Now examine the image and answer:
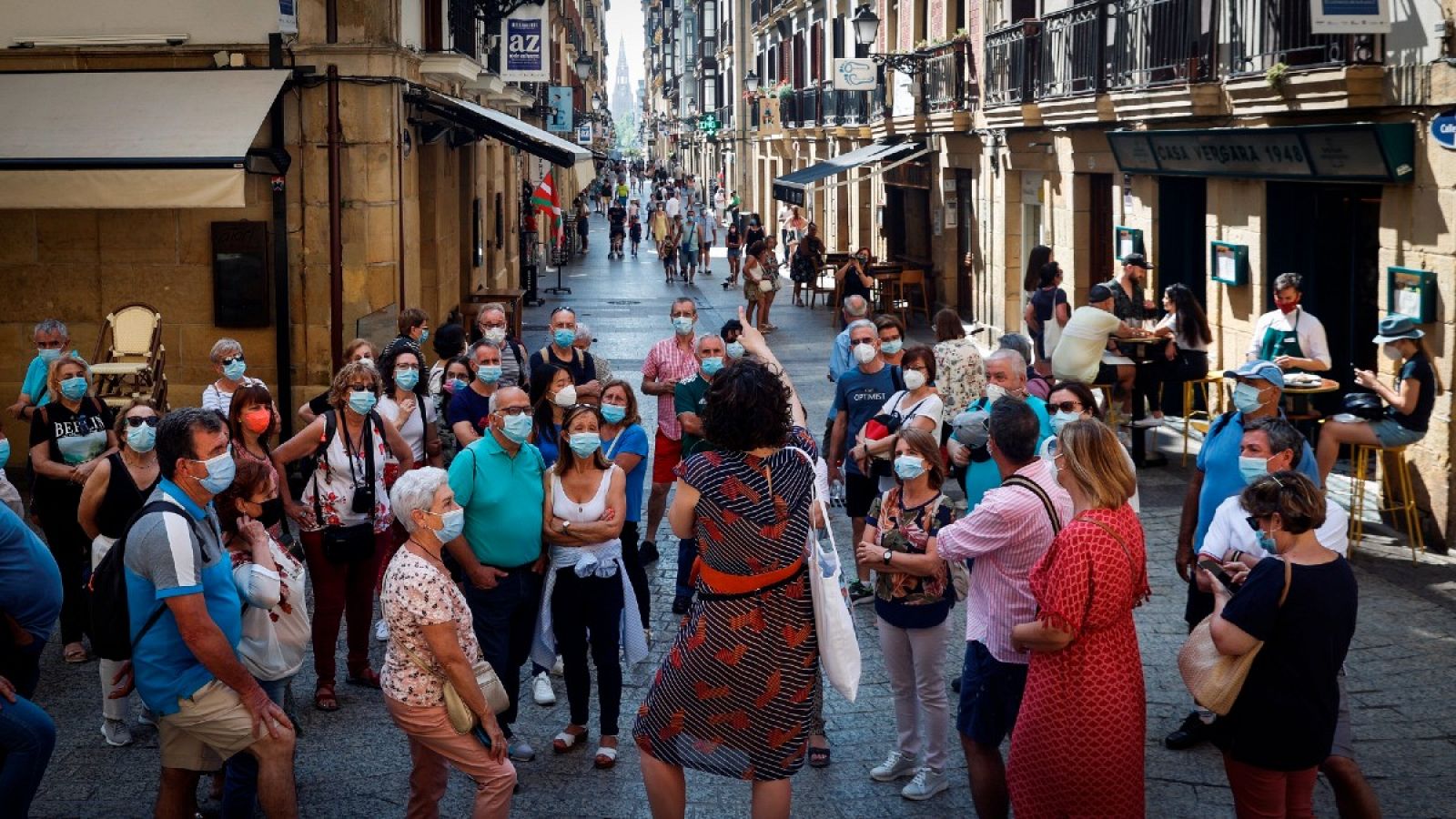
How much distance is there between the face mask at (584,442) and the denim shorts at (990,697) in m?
1.90

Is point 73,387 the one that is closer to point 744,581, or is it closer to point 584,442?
point 584,442

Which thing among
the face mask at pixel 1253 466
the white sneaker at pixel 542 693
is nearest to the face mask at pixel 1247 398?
the face mask at pixel 1253 466

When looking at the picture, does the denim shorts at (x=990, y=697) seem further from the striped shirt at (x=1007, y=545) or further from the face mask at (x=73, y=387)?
the face mask at (x=73, y=387)

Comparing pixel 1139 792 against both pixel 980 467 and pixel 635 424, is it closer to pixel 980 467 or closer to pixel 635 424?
pixel 980 467

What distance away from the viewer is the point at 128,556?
5.33 m

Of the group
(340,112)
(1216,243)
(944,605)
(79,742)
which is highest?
Result: (340,112)

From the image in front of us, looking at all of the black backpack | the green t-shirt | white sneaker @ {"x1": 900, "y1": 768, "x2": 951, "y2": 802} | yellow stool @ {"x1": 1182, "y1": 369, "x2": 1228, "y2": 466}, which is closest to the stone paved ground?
white sneaker @ {"x1": 900, "y1": 768, "x2": 951, "y2": 802}

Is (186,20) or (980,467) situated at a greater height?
(186,20)

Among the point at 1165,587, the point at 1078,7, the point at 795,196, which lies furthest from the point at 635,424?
the point at 795,196

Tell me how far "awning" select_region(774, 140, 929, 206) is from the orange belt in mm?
22421

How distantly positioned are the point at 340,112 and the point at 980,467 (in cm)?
878

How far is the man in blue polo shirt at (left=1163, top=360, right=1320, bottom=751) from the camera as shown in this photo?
23.0ft

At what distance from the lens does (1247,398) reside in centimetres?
744

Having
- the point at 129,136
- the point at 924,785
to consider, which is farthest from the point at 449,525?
the point at 129,136
